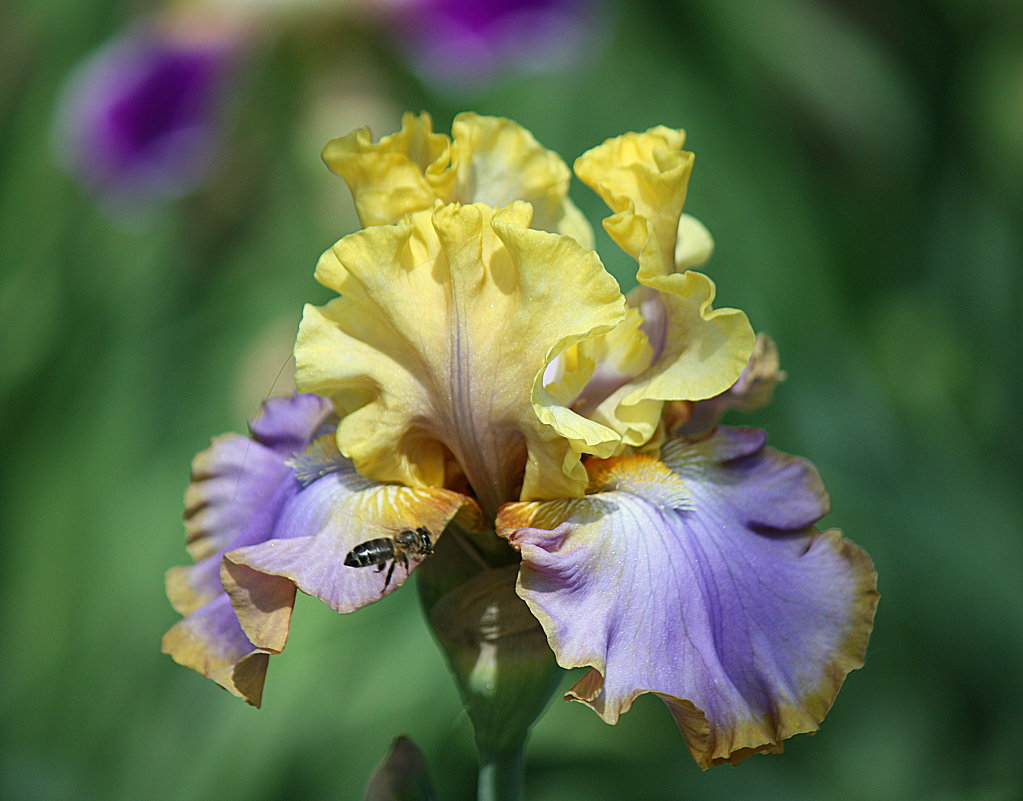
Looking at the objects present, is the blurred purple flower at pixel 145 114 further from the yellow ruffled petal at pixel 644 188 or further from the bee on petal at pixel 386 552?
the bee on petal at pixel 386 552

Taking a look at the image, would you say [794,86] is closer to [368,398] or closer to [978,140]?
[978,140]

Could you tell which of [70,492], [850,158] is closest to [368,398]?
[70,492]

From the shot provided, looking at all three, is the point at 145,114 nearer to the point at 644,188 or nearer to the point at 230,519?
the point at 230,519

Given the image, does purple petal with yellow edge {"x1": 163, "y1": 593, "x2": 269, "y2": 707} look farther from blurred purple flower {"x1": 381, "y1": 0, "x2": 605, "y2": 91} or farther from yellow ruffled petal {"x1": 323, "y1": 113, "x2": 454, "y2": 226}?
blurred purple flower {"x1": 381, "y1": 0, "x2": 605, "y2": 91}

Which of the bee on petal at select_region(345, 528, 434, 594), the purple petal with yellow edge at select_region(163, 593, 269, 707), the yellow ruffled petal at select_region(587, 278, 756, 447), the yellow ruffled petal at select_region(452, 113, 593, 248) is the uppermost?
the yellow ruffled petal at select_region(452, 113, 593, 248)

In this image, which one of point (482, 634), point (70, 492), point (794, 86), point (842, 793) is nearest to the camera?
point (482, 634)

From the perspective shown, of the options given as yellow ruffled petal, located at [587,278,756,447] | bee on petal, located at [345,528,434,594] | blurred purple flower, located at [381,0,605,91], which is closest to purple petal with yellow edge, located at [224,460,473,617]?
bee on petal, located at [345,528,434,594]
